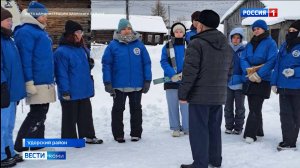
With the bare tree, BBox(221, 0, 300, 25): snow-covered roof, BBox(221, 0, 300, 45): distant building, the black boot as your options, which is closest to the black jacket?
the black boot

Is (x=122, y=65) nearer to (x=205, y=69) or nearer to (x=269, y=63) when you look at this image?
(x=205, y=69)

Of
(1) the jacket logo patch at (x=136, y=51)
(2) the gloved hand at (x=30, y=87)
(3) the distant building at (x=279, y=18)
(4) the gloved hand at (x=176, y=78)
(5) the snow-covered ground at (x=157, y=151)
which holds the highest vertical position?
(3) the distant building at (x=279, y=18)

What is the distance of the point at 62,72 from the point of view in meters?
5.61

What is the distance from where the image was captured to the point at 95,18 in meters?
46.5

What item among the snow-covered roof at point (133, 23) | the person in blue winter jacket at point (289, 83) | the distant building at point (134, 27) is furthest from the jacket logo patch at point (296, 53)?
the snow-covered roof at point (133, 23)

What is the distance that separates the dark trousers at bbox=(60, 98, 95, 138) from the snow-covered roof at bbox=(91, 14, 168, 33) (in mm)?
38387

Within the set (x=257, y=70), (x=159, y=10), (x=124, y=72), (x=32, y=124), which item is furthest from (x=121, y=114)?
(x=159, y=10)

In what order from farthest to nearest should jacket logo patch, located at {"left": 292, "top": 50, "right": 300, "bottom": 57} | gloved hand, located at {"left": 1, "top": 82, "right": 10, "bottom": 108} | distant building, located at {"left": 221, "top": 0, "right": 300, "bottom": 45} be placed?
distant building, located at {"left": 221, "top": 0, "right": 300, "bottom": 45} < jacket logo patch, located at {"left": 292, "top": 50, "right": 300, "bottom": 57} < gloved hand, located at {"left": 1, "top": 82, "right": 10, "bottom": 108}

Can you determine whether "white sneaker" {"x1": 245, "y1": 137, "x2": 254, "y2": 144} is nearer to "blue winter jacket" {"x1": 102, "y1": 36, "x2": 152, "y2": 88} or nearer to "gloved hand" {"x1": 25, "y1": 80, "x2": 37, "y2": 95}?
"blue winter jacket" {"x1": 102, "y1": 36, "x2": 152, "y2": 88}

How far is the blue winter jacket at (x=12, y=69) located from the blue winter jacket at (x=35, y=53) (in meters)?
0.17

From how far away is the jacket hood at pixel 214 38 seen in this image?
14.3 ft

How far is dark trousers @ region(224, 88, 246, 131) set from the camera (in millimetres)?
6707

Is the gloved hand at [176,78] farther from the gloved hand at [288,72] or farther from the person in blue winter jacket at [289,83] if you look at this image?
the gloved hand at [288,72]

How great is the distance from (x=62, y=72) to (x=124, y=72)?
3.22ft
